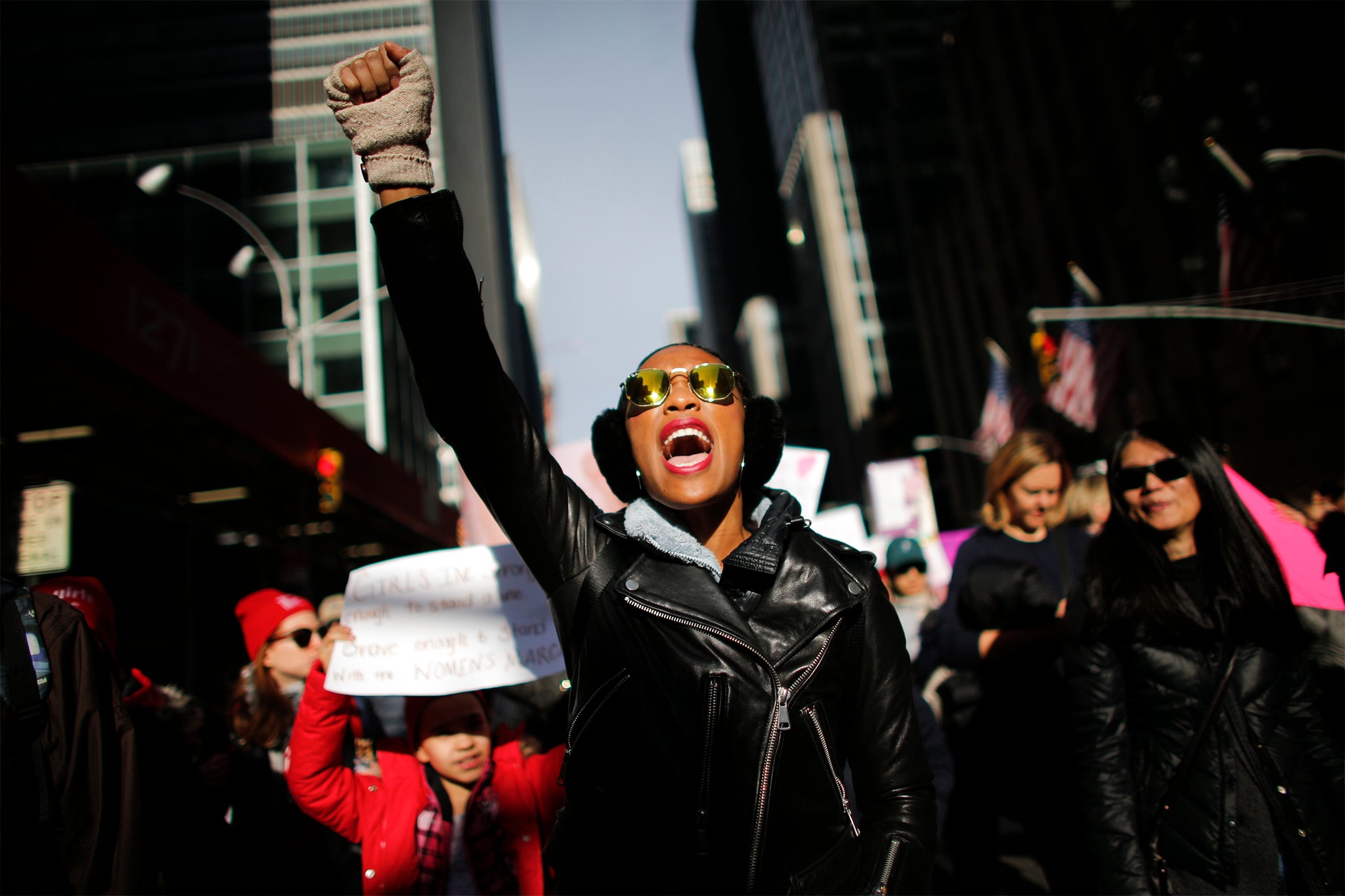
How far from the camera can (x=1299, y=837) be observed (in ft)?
8.05

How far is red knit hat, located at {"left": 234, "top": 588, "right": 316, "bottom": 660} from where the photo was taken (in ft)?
13.5

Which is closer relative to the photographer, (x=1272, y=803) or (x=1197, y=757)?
(x=1272, y=803)

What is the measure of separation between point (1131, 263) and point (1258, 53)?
9.52 metres

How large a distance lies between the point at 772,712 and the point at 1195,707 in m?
1.73

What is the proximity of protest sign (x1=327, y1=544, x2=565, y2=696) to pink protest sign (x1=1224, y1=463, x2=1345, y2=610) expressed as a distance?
2.48 meters

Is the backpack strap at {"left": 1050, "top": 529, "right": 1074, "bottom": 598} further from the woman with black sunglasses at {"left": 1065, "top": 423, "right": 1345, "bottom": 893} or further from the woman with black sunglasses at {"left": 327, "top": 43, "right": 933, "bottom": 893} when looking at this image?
the woman with black sunglasses at {"left": 327, "top": 43, "right": 933, "bottom": 893}

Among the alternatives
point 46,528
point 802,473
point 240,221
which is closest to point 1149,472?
point 802,473

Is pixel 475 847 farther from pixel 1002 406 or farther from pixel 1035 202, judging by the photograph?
pixel 1035 202

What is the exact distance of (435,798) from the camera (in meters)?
3.29

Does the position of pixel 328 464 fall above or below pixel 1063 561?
above

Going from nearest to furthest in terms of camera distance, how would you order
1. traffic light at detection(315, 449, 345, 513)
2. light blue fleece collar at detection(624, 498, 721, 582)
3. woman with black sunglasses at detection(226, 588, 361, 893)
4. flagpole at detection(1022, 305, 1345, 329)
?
light blue fleece collar at detection(624, 498, 721, 582) < woman with black sunglasses at detection(226, 588, 361, 893) < traffic light at detection(315, 449, 345, 513) < flagpole at detection(1022, 305, 1345, 329)

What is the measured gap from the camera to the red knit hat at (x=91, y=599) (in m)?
2.99

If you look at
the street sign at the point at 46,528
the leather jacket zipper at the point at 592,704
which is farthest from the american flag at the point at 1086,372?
the leather jacket zipper at the point at 592,704

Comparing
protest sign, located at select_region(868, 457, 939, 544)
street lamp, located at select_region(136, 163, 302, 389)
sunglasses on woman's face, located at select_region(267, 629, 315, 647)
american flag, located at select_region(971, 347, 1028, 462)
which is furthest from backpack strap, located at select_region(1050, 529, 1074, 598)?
protest sign, located at select_region(868, 457, 939, 544)
